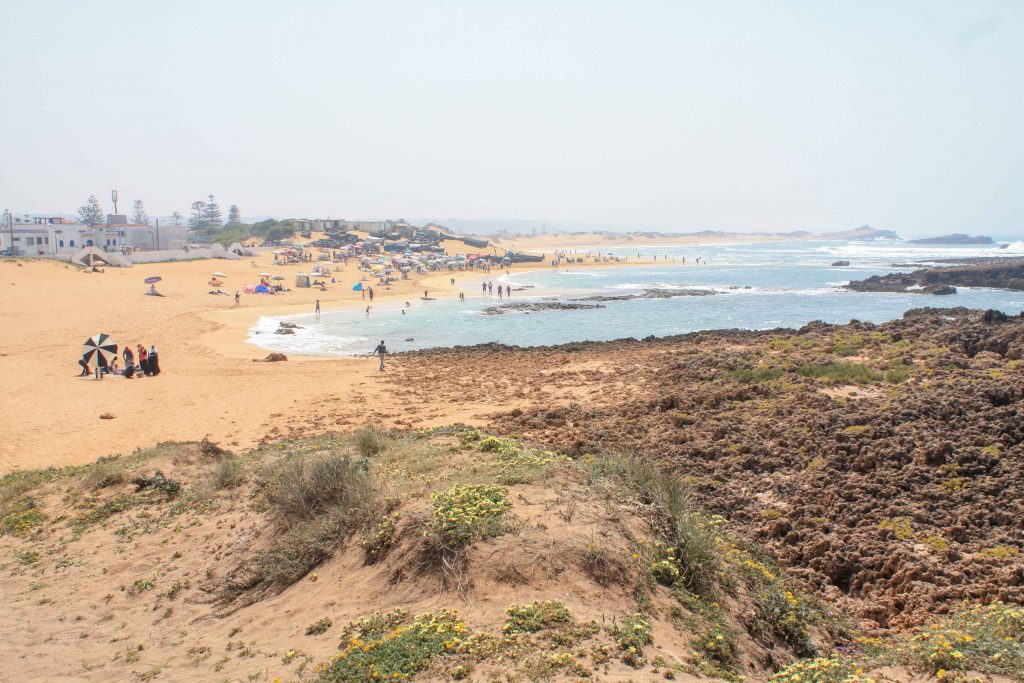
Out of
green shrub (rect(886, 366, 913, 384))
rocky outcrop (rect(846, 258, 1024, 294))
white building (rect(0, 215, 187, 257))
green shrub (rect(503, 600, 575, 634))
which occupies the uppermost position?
white building (rect(0, 215, 187, 257))

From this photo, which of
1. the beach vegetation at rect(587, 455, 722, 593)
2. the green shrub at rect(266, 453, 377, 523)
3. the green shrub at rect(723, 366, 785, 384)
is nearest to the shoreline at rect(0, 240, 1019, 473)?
the green shrub at rect(723, 366, 785, 384)

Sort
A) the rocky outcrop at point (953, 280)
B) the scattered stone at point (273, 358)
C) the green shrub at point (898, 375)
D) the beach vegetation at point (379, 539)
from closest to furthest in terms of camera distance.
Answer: the beach vegetation at point (379, 539) → the green shrub at point (898, 375) → the scattered stone at point (273, 358) → the rocky outcrop at point (953, 280)

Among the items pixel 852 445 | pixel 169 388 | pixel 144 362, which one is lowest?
pixel 169 388

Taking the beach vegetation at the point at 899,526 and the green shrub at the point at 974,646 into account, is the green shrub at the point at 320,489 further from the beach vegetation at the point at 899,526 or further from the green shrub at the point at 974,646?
the beach vegetation at the point at 899,526

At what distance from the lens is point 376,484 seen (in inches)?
302

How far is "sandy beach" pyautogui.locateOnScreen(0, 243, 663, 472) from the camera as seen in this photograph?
15.0 m

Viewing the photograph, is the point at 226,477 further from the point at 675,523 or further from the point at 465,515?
the point at 675,523

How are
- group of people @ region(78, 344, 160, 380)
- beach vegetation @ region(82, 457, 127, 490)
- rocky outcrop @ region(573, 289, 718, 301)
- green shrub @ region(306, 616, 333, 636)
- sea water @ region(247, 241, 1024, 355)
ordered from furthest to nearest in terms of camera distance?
1. rocky outcrop @ region(573, 289, 718, 301)
2. sea water @ region(247, 241, 1024, 355)
3. group of people @ region(78, 344, 160, 380)
4. beach vegetation @ region(82, 457, 127, 490)
5. green shrub @ region(306, 616, 333, 636)

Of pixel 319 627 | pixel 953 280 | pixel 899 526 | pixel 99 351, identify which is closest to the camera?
pixel 319 627

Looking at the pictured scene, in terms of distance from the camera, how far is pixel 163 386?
20.3 meters

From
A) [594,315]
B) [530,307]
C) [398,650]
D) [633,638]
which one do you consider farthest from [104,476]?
[530,307]

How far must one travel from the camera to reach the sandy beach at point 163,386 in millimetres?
15039

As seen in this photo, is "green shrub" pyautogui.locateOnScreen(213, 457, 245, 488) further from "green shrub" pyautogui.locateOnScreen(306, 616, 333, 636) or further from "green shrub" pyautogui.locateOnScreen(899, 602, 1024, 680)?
"green shrub" pyautogui.locateOnScreen(899, 602, 1024, 680)

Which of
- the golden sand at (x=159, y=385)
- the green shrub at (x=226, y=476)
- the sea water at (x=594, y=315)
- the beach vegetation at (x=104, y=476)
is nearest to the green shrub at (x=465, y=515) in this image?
the green shrub at (x=226, y=476)
